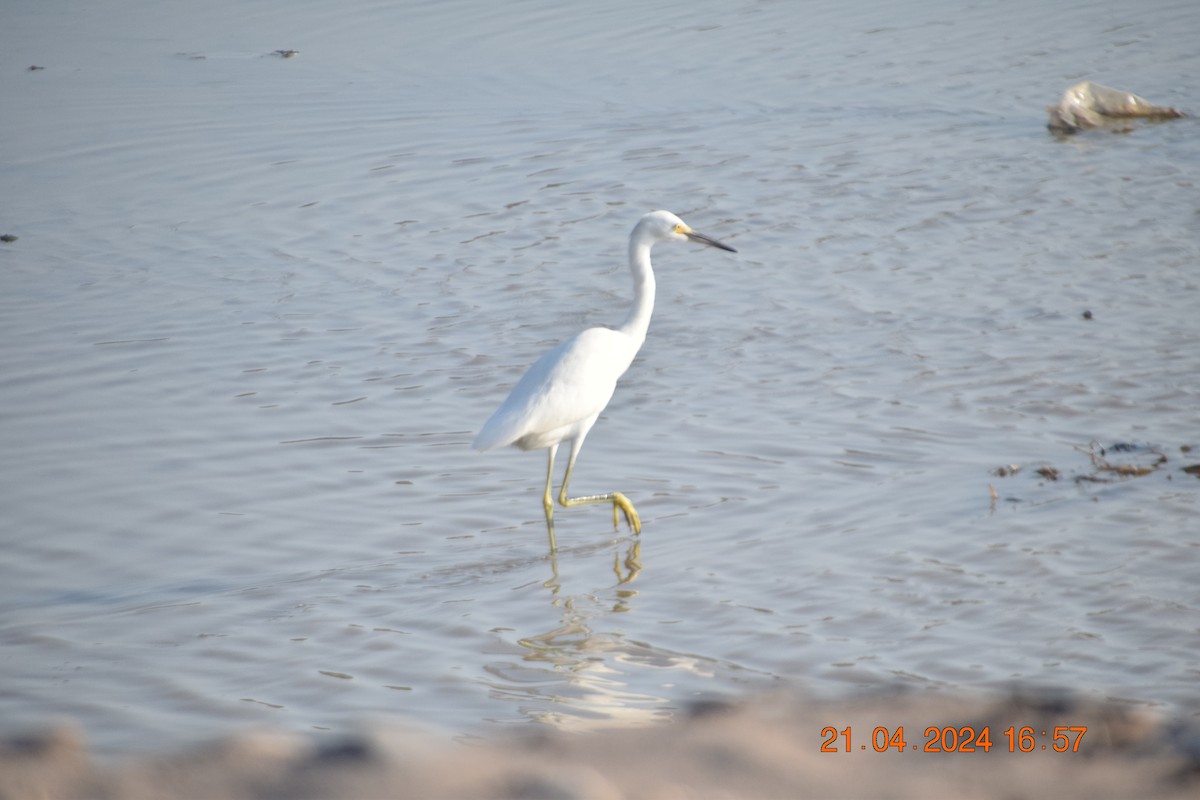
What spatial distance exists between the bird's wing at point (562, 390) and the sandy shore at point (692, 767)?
382 centimetres

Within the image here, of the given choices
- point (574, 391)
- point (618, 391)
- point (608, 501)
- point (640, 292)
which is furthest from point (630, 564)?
point (618, 391)

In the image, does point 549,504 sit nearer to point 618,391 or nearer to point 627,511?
point 627,511

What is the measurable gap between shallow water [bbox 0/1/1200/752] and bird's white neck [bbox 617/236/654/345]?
2.01ft

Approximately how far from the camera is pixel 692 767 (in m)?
1.71

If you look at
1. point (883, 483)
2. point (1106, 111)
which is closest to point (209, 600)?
point (883, 483)

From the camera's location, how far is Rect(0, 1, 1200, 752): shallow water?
4445mm

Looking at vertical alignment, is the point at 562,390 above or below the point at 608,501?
above

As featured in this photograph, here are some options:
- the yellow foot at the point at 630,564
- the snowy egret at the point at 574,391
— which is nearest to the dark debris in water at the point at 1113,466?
the yellow foot at the point at 630,564

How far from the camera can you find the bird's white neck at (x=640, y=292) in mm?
6418

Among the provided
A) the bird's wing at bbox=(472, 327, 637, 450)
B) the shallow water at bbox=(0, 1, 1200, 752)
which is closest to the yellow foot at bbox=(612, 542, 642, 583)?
the shallow water at bbox=(0, 1, 1200, 752)

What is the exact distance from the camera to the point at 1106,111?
11688 mm

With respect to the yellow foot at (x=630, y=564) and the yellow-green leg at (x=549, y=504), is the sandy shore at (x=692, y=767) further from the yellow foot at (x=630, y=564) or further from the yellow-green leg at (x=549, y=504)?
the yellow-green leg at (x=549, y=504)
